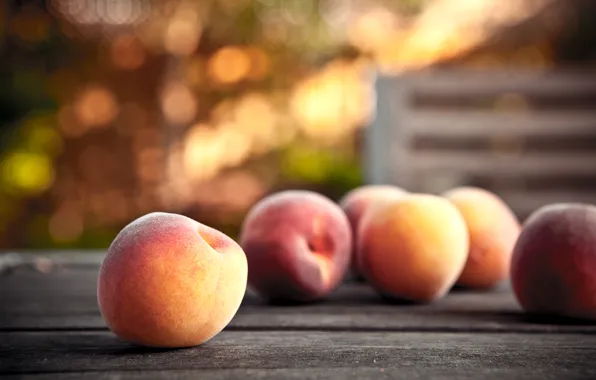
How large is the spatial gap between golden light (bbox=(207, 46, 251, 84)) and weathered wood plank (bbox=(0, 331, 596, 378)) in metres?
4.46

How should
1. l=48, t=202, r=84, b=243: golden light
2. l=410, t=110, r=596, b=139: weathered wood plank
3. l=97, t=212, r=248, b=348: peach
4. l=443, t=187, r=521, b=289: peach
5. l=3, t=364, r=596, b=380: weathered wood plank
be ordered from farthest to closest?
l=48, t=202, r=84, b=243: golden light → l=410, t=110, r=596, b=139: weathered wood plank → l=443, t=187, r=521, b=289: peach → l=97, t=212, r=248, b=348: peach → l=3, t=364, r=596, b=380: weathered wood plank

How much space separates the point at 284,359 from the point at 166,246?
0.55ft

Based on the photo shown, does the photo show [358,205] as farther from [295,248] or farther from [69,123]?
[69,123]

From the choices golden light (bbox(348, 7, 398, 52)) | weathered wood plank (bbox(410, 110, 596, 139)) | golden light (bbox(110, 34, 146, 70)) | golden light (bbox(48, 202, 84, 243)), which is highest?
golden light (bbox(348, 7, 398, 52))

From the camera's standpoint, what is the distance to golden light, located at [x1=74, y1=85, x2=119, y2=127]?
4820 millimetres

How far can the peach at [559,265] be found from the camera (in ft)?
2.59

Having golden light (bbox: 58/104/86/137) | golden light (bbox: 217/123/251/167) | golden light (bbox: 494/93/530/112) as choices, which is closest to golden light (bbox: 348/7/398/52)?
golden light (bbox: 217/123/251/167)

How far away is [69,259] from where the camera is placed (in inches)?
54.3

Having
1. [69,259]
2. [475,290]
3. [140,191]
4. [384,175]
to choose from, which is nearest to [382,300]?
[475,290]

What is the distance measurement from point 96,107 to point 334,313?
171 inches

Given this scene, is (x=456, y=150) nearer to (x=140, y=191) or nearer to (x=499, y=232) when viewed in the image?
(x=499, y=232)

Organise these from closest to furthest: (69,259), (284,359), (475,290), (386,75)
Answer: (284,359)
(475,290)
(69,259)
(386,75)

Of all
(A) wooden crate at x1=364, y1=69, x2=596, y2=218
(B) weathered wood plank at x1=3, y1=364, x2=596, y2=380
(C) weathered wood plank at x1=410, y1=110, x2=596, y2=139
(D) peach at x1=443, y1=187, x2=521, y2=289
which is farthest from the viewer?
(C) weathered wood plank at x1=410, y1=110, x2=596, y2=139

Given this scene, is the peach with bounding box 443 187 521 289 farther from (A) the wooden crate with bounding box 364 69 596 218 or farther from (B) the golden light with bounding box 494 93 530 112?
(B) the golden light with bounding box 494 93 530 112
